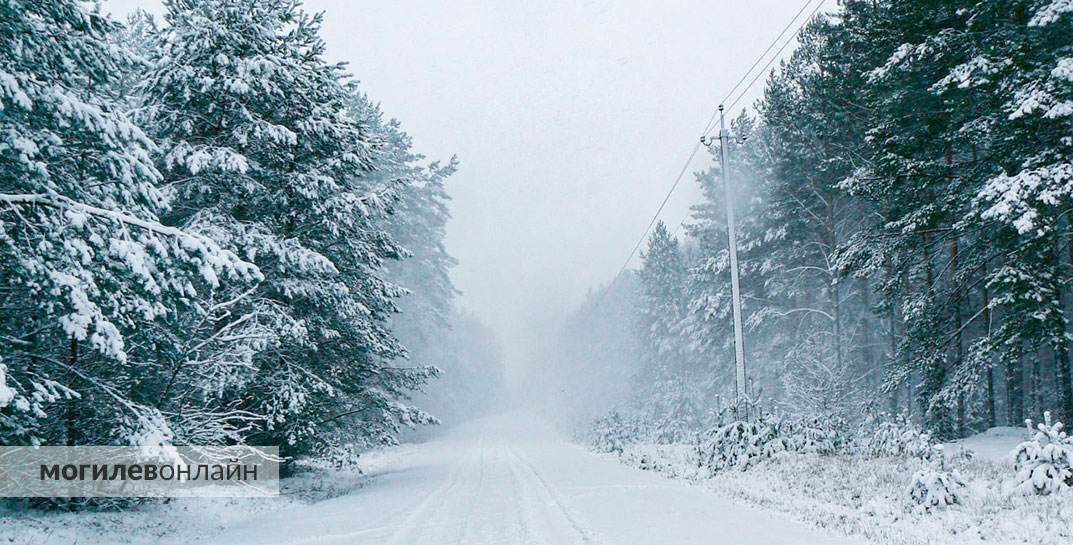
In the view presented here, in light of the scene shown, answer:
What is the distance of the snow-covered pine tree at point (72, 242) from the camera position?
693cm

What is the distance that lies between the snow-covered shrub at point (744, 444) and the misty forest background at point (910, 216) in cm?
94

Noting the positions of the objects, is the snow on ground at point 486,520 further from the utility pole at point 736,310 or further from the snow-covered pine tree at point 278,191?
the utility pole at point 736,310

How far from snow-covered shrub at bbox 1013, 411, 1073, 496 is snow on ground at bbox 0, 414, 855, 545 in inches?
135

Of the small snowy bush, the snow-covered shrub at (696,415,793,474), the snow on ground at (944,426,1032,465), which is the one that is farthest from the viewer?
the snow-covered shrub at (696,415,793,474)

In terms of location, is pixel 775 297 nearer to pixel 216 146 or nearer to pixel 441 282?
pixel 441 282

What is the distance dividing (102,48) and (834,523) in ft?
40.4

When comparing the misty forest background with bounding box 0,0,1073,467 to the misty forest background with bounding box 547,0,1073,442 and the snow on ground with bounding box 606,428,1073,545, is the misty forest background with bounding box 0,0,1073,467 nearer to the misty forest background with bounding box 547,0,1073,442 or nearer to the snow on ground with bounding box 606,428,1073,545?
the misty forest background with bounding box 547,0,1073,442

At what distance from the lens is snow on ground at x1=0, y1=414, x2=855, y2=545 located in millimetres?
7660

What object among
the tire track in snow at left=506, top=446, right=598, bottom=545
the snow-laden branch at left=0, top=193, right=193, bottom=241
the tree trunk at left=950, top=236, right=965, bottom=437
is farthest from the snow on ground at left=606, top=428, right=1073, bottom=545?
the snow-laden branch at left=0, top=193, right=193, bottom=241

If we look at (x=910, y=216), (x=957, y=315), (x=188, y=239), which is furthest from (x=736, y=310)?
(x=188, y=239)

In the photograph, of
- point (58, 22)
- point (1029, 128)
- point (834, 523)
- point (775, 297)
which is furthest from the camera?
point (775, 297)

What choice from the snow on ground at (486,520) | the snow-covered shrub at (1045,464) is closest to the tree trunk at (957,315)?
the snow-covered shrub at (1045,464)

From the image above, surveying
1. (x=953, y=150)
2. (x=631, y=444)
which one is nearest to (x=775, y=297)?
(x=631, y=444)

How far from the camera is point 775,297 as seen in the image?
28312 millimetres
